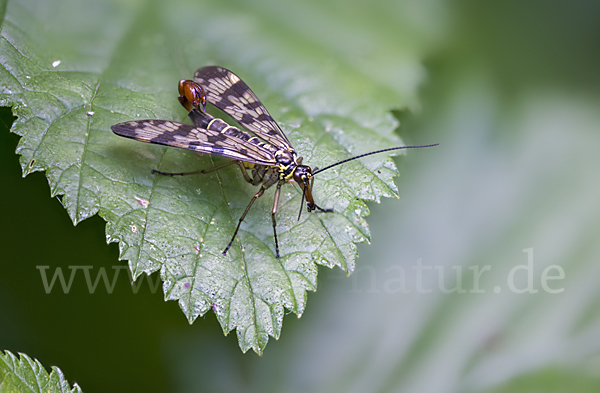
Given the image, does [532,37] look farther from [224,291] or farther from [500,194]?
[224,291]

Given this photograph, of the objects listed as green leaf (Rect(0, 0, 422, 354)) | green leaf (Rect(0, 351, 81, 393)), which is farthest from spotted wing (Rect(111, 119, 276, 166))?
green leaf (Rect(0, 351, 81, 393))

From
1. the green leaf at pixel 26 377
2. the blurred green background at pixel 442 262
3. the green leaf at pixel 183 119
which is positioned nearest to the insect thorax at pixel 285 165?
the green leaf at pixel 183 119

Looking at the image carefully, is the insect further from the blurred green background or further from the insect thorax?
the blurred green background

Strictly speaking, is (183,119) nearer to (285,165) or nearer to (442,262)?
(285,165)

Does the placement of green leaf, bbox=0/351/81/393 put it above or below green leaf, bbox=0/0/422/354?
below

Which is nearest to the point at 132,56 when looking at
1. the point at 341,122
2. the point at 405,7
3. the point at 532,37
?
the point at 341,122
